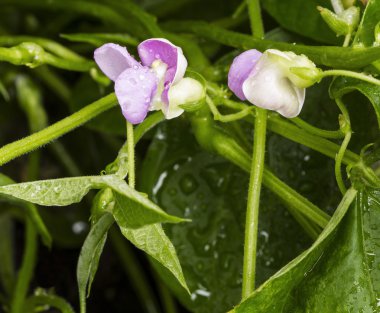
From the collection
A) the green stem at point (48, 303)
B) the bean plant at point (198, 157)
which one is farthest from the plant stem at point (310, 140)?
the green stem at point (48, 303)

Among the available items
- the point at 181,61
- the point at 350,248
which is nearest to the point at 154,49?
the point at 181,61

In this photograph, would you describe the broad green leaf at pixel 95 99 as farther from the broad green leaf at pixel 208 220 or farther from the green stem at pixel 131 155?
the green stem at pixel 131 155

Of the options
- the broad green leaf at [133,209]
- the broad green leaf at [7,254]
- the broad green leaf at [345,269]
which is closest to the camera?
the broad green leaf at [133,209]

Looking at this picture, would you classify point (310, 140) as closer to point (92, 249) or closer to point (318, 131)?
point (318, 131)

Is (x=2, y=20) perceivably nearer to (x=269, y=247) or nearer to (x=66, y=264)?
(x=66, y=264)

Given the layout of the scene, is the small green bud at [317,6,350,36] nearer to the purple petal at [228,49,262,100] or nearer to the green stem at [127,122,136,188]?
the purple petal at [228,49,262,100]

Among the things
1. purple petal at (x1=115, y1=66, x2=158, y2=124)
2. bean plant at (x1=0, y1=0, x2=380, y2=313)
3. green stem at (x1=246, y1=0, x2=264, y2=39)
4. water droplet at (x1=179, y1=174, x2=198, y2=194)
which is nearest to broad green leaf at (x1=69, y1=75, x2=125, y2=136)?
bean plant at (x1=0, y1=0, x2=380, y2=313)

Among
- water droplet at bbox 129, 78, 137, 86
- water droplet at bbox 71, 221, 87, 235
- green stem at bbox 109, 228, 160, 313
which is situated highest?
water droplet at bbox 129, 78, 137, 86
